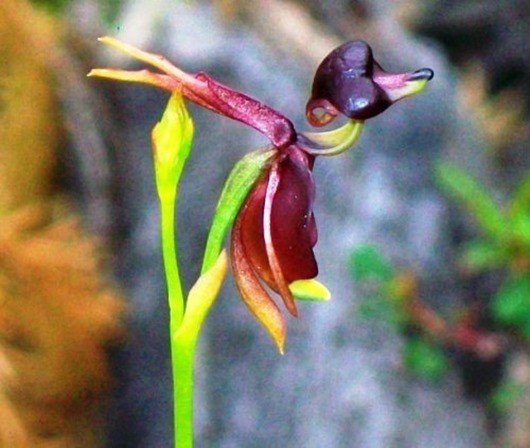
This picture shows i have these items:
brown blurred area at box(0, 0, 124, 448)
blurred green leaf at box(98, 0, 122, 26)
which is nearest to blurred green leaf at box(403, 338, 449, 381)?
brown blurred area at box(0, 0, 124, 448)

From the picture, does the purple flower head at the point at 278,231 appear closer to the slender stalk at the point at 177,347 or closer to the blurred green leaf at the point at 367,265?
the slender stalk at the point at 177,347

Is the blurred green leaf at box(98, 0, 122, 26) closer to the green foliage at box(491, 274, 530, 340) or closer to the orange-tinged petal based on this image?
the green foliage at box(491, 274, 530, 340)

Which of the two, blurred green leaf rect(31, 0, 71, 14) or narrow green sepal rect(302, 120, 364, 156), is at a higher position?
blurred green leaf rect(31, 0, 71, 14)

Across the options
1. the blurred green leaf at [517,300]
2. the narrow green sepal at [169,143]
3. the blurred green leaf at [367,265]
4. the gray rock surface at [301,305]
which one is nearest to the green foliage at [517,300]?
the blurred green leaf at [517,300]

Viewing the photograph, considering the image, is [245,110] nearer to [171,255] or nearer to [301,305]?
[171,255]

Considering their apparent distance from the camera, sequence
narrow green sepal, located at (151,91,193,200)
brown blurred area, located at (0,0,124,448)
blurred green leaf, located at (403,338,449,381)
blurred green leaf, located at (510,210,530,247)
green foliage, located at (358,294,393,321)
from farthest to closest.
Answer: blurred green leaf, located at (403,338,449,381)
green foliage, located at (358,294,393,321)
blurred green leaf, located at (510,210,530,247)
brown blurred area, located at (0,0,124,448)
narrow green sepal, located at (151,91,193,200)

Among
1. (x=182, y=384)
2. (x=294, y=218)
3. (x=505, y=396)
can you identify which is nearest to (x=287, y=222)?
(x=294, y=218)

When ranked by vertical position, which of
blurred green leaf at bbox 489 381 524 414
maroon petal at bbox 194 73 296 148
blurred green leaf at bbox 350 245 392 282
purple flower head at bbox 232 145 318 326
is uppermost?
maroon petal at bbox 194 73 296 148

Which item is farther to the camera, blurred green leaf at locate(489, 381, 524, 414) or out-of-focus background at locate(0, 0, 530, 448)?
blurred green leaf at locate(489, 381, 524, 414)
